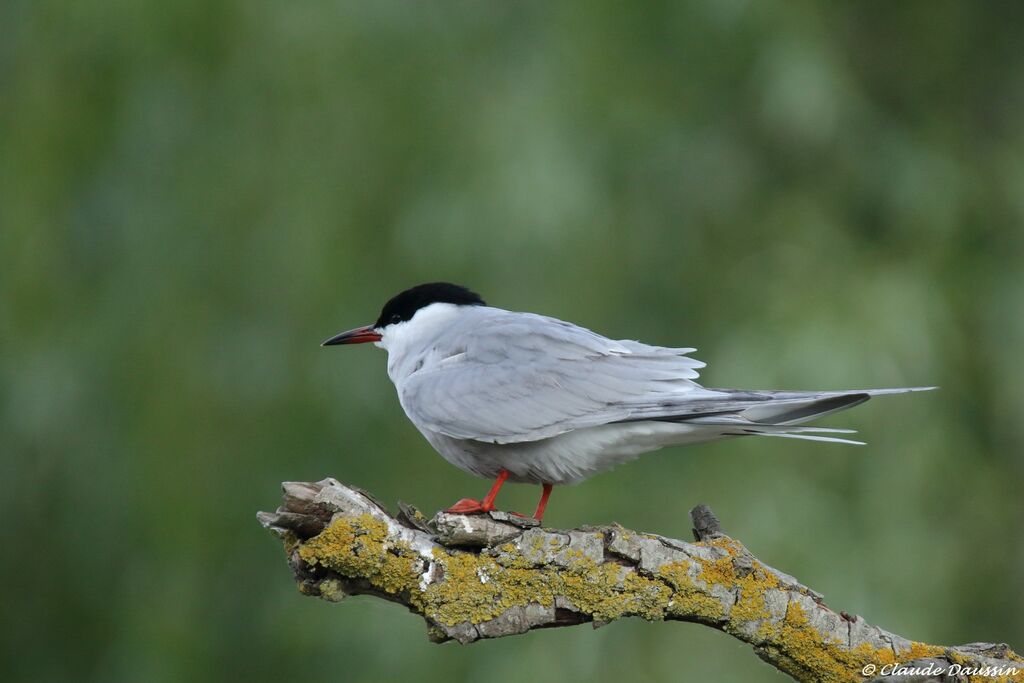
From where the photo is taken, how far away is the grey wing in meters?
3.36

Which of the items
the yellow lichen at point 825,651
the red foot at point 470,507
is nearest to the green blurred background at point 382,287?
the red foot at point 470,507

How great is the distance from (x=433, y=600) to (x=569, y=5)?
4.10m

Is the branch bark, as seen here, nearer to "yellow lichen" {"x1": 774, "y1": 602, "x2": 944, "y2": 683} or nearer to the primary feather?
"yellow lichen" {"x1": 774, "y1": 602, "x2": 944, "y2": 683}

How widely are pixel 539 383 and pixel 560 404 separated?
11cm

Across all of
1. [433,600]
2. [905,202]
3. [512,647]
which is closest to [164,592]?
[512,647]

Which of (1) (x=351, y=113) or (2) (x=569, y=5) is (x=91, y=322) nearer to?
(1) (x=351, y=113)

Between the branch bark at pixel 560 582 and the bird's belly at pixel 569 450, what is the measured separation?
504 mm

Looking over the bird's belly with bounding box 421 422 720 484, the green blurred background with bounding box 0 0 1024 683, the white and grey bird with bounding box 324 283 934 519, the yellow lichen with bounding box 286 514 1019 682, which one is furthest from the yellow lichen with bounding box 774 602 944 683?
the green blurred background with bounding box 0 0 1024 683

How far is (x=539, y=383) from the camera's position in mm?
3477

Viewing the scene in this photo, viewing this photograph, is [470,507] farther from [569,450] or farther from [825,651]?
[825,651]

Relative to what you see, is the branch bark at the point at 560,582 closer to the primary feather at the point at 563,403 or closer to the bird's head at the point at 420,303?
the primary feather at the point at 563,403

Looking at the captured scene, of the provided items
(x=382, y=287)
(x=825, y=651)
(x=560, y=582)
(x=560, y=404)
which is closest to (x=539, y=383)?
(x=560, y=404)

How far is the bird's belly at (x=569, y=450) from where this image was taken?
334 centimetres

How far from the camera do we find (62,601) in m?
6.15
